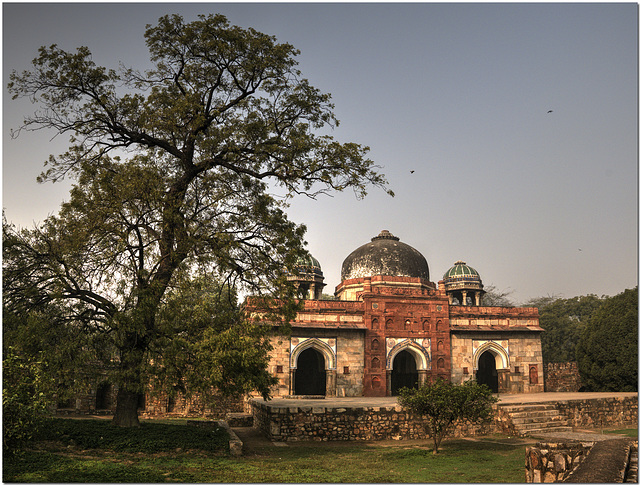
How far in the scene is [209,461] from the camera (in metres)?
9.70

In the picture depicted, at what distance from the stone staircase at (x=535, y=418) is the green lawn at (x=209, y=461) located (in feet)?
9.09

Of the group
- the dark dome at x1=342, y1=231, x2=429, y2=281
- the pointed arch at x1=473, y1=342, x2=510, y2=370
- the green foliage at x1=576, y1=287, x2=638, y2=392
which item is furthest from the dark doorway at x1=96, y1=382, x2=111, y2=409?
the green foliage at x1=576, y1=287, x2=638, y2=392

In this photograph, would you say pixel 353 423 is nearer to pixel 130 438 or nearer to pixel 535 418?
pixel 535 418

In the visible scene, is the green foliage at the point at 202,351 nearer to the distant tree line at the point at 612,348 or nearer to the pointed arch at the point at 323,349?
the pointed arch at the point at 323,349

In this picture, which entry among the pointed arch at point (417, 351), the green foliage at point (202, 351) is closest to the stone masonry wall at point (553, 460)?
the green foliage at point (202, 351)

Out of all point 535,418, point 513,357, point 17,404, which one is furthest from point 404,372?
point 17,404

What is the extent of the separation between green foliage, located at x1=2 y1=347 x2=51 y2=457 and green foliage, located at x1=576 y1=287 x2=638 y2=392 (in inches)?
878

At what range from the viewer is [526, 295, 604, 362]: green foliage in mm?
33969

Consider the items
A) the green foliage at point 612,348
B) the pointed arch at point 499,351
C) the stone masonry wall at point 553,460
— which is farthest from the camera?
the pointed arch at point 499,351

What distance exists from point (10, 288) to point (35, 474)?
12.9ft

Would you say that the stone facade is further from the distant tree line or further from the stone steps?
the stone steps

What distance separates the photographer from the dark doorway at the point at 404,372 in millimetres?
25406

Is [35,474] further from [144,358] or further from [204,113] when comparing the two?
[204,113]

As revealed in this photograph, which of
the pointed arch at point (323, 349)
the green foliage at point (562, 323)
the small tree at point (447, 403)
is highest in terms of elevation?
the green foliage at point (562, 323)
